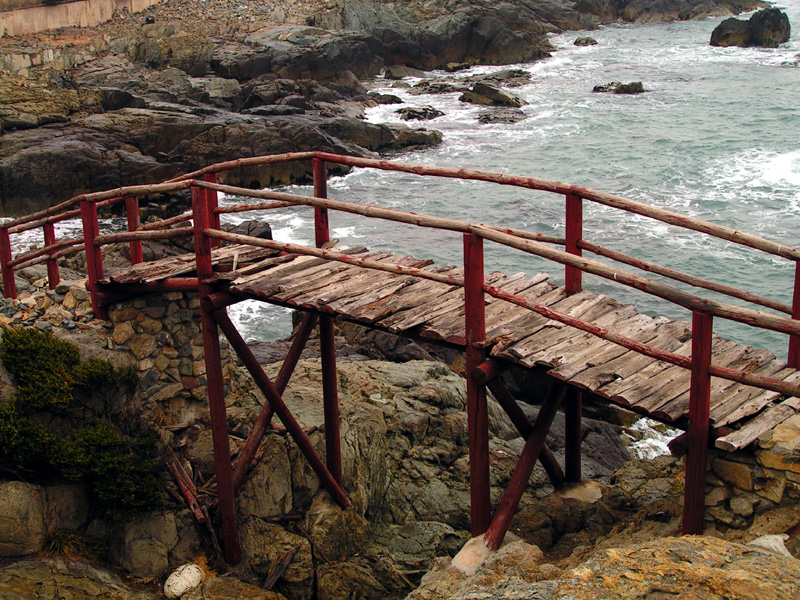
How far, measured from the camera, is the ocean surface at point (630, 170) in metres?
23.5

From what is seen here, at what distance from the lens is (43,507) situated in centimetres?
823

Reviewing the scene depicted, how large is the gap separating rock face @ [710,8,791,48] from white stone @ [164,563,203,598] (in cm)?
6187

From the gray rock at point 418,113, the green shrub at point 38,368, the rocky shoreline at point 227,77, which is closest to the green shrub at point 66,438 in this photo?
the green shrub at point 38,368

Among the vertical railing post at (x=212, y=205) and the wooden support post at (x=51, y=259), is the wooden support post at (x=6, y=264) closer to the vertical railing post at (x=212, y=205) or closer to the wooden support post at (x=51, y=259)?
the wooden support post at (x=51, y=259)

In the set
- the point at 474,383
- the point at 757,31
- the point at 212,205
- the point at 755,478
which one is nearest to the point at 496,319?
the point at 474,383

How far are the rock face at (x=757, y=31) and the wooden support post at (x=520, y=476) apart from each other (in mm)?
60592

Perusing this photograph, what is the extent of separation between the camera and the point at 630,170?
3238cm

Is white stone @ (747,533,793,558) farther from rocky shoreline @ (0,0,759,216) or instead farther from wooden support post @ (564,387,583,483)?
rocky shoreline @ (0,0,759,216)

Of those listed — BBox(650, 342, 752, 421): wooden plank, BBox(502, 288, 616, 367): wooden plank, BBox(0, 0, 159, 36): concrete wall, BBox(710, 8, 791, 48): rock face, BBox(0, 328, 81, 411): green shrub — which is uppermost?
BBox(0, 0, 159, 36): concrete wall

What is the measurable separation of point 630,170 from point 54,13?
1572 inches

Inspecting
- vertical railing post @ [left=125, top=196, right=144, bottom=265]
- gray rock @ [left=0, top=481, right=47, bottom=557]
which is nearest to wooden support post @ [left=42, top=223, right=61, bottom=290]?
vertical railing post @ [left=125, top=196, right=144, bottom=265]

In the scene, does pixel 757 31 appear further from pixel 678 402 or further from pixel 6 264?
pixel 678 402

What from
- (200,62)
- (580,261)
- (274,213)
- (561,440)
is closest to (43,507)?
(580,261)

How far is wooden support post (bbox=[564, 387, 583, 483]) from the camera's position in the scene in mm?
9445
